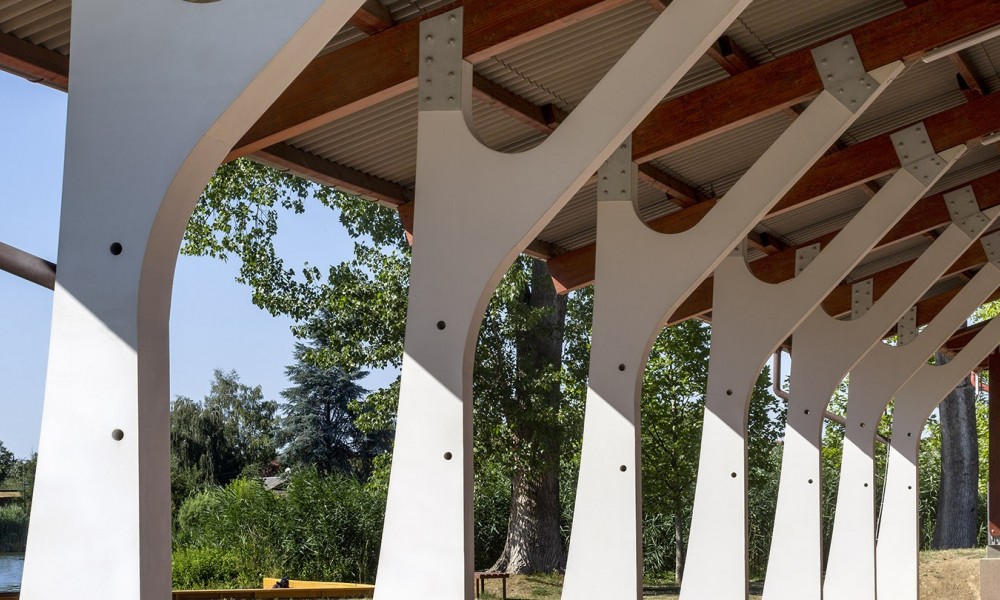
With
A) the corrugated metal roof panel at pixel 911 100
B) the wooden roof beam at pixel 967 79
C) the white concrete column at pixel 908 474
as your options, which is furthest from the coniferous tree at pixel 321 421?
the wooden roof beam at pixel 967 79

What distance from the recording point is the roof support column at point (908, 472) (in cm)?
1198

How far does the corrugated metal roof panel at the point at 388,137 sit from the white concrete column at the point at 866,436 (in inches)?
201

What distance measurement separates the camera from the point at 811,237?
38.3 ft

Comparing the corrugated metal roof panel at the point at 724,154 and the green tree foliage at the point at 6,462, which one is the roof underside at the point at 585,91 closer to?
the corrugated metal roof panel at the point at 724,154

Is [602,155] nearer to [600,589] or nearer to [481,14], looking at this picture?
[481,14]

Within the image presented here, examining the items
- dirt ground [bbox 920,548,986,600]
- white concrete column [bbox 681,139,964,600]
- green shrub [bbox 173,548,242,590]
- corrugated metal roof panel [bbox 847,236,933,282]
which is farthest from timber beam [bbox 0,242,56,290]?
green shrub [bbox 173,548,242,590]

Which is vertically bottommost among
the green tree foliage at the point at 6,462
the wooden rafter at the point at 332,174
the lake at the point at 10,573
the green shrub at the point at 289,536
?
the green shrub at the point at 289,536

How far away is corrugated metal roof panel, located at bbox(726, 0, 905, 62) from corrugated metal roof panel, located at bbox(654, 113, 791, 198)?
1186mm

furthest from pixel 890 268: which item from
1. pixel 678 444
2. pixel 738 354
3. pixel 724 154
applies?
pixel 678 444

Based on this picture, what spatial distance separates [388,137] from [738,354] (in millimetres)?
2711

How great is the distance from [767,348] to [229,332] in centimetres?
4082

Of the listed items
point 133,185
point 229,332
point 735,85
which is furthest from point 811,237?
point 229,332

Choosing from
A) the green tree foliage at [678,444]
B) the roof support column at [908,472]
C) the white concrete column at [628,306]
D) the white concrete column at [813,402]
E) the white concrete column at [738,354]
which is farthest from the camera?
the green tree foliage at [678,444]

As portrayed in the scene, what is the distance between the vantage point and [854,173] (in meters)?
8.95
